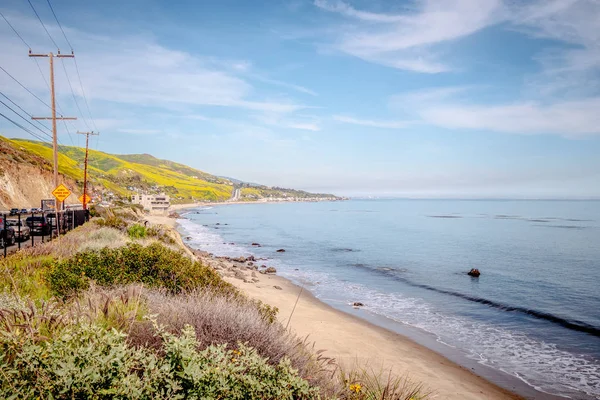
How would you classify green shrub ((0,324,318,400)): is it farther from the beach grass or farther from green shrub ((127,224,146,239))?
green shrub ((127,224,146,239))

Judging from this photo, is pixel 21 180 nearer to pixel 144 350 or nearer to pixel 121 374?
pixel 144 350

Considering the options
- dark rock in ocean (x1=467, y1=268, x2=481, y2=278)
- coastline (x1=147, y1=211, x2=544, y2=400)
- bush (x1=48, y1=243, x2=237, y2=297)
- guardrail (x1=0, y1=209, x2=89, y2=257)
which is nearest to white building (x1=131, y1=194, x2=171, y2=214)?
guardrail (x1=0, y1=209, x2=89, y2=257)

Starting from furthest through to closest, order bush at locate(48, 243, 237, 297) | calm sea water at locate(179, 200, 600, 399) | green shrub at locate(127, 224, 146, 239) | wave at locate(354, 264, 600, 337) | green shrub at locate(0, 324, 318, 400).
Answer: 1. green shrub at locate(127, 224, 146, 239)
2. wave at locate(354, 264, 600, 337)
3. calm sea water at locate(179, 200, 600, 399)
4. bush at locate(48, 243, 237, 297)
5. green shrub at locate(0, 324, 318, 400)

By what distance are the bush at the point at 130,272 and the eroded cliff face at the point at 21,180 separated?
154 feet

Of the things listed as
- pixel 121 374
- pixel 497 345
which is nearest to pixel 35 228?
pixel 121 374

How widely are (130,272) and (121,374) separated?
6510 millimetres

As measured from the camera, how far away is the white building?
107750 millimetres

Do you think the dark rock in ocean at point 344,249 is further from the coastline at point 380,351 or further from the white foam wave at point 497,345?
the coastline at point 380,351

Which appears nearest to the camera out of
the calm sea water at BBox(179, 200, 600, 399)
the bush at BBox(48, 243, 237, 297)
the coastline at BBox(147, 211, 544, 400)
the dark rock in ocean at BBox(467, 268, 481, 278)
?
the bush at BBox(48, 243, 237, 297)

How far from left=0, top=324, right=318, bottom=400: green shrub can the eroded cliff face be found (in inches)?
2101

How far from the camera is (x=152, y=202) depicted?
11338 cm

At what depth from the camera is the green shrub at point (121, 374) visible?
10.5 ft

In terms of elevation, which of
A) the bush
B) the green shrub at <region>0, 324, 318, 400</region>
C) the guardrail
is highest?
the green shrub at <region>0, 324, 318, 400</region>

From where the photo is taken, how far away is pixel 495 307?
19.8m
